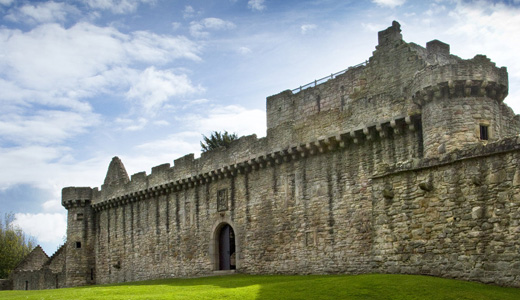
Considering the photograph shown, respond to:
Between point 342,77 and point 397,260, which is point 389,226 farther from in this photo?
point 342,77

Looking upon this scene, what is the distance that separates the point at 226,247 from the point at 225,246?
0.09 metres

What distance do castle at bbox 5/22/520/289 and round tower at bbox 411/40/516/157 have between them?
0.12 ft

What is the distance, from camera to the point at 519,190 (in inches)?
544

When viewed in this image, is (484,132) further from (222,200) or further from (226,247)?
(226,247)

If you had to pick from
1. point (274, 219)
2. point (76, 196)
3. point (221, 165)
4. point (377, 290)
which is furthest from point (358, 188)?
point (76, 196)

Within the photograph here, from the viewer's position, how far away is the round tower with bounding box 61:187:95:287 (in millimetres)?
41375

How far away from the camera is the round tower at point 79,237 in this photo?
41.4 metres

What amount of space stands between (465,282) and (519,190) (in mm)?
2416

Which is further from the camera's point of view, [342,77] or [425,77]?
[342,77]

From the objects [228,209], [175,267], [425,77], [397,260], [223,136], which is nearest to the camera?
[397,260]

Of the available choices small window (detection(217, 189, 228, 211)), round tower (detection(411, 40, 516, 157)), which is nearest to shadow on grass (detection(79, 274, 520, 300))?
round tower (detection(411, 40, 516, 157))

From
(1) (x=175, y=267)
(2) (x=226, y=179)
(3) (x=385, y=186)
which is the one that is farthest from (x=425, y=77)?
(1) (x=175, y=267)

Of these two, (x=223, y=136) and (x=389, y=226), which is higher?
(x=223, y=136)

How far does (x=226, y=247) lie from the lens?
Result: 101ft
